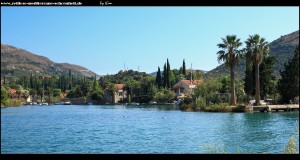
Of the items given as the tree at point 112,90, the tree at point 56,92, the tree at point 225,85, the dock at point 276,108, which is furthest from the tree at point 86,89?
the dock at point 276,108

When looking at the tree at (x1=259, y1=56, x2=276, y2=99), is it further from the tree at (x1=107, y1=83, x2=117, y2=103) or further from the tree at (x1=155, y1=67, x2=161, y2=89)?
the tree at (x1=107, y1=83, x2=117, y2=103)

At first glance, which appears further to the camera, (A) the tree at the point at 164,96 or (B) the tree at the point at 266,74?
(A) the tree at the point at 164,96

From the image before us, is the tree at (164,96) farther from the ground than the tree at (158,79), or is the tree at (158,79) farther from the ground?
the tree at (158,79)

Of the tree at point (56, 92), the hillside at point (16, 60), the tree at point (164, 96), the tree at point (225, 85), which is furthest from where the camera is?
the tree at point (56, 92)

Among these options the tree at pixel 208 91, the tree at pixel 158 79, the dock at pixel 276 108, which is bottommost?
the dock at pixel 276 108

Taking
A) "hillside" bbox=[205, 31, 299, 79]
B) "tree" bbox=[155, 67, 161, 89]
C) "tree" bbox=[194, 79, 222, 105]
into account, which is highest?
"hillside" bbox=[205, 31, 299, 79]

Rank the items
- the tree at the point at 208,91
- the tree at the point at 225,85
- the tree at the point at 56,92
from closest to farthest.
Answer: the tree at the point at 208,91
the tree at the point at 225,85
the tree at the point at 56,92

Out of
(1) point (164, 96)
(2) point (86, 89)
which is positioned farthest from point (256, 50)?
(2) point (86, 89)

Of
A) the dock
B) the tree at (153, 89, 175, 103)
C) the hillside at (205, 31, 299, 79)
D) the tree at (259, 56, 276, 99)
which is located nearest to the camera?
the dock

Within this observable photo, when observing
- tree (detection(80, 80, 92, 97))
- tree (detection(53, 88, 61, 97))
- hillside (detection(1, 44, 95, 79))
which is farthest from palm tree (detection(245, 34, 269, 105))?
tree (detection(53, 88, 61, 97))

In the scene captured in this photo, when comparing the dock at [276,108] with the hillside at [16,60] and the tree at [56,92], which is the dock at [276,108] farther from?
the tree at [56,92]

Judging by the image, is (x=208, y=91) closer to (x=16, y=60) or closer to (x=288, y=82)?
(x=288, y=82)
